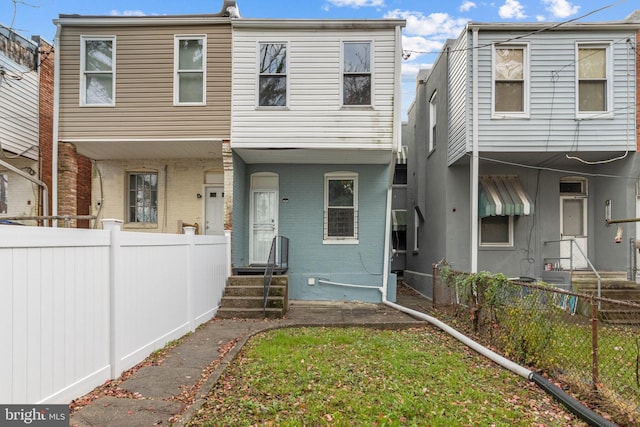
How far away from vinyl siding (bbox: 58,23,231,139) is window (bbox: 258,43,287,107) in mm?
778

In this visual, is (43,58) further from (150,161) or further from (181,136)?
(181,136)

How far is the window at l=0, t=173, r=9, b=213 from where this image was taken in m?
10.7

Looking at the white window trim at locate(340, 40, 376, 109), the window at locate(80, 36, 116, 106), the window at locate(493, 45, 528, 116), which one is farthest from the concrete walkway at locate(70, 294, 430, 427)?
the window at locate(80, 36, 116, 106)

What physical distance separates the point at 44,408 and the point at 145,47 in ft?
27.4

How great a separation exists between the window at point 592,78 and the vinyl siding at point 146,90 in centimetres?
838

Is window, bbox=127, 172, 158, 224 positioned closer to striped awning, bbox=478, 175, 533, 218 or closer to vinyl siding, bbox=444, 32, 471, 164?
vinyl siding, bbox=444, 32, 471, 164

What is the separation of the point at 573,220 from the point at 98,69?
12729mm

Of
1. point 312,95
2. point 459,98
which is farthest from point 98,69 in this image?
point 459,98

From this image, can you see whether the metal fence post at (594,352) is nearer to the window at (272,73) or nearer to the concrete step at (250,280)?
the concrete step at (250,280)

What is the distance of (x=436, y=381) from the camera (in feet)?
14.8

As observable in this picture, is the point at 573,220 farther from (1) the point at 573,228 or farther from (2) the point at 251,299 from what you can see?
(2) the point at 251,299

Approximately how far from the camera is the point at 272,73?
9336mm

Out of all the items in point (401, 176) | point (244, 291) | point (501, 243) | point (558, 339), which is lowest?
point (244, 291)

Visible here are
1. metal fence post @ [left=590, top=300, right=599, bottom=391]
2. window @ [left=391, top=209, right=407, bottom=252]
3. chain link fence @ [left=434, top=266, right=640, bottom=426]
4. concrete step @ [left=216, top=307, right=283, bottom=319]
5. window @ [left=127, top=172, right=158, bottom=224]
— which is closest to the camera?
chain link fence @ [left=434, top=266, right=640, bottom=426]
